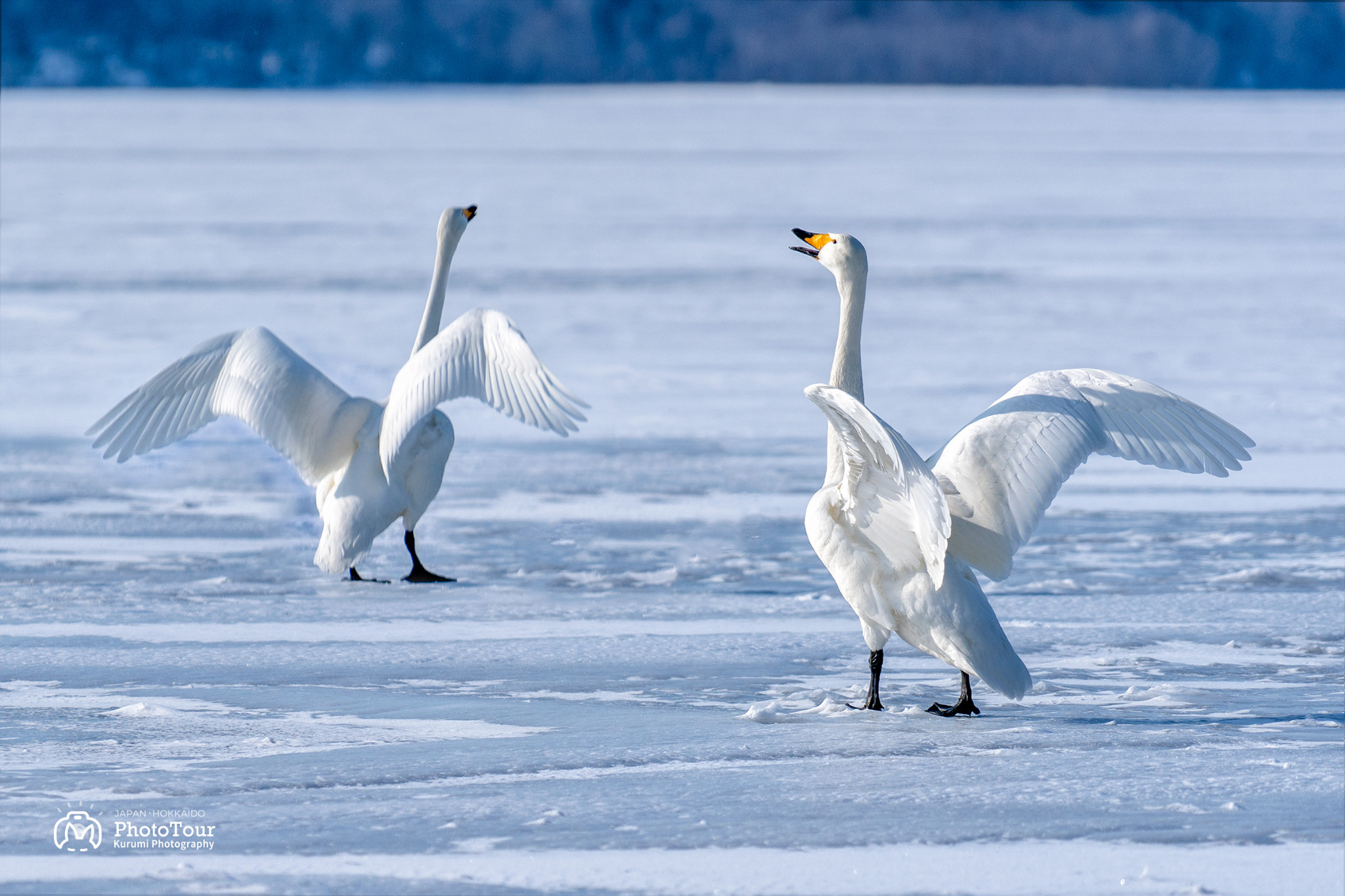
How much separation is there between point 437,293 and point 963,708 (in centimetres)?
307

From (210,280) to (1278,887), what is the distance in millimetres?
12517

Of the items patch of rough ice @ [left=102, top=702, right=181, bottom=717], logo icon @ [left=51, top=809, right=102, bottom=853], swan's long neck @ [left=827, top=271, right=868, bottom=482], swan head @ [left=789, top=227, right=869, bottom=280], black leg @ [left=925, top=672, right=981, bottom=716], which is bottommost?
patch of rough ice @ [left=102, top=702, right=181, bottom=717]

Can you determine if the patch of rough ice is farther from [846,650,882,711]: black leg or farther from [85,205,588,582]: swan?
[846,650,882,711]: black leg

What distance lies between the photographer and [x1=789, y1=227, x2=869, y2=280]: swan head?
16.2ft

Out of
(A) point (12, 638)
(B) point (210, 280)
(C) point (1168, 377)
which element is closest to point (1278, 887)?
(A) point (12, 638)

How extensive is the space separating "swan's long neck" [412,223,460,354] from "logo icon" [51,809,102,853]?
3.04m

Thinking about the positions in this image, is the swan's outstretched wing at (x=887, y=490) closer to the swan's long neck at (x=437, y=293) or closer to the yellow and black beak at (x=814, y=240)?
the yellow and black beak at (x=814, y=240)

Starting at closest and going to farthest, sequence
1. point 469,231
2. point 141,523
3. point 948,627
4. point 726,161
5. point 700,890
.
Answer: point 700,890 → point 948,627 → point 141,523 → point 469,231 → point 726,161

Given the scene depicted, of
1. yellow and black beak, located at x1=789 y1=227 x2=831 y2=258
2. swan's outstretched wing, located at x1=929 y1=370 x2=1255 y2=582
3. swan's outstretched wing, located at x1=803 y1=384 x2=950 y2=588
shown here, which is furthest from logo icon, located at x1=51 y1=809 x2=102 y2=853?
yellow and black beak, located at x1=789 y1=227 x2=831 y2=258

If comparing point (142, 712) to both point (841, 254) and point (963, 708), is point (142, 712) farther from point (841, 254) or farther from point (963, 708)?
point (841, 254)

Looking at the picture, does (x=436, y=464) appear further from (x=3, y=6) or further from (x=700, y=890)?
(x=3, y=6)

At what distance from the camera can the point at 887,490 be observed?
4.18m

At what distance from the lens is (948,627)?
417 centimetres

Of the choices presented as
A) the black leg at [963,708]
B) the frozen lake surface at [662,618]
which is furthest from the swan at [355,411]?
the black leg at [963,708]
